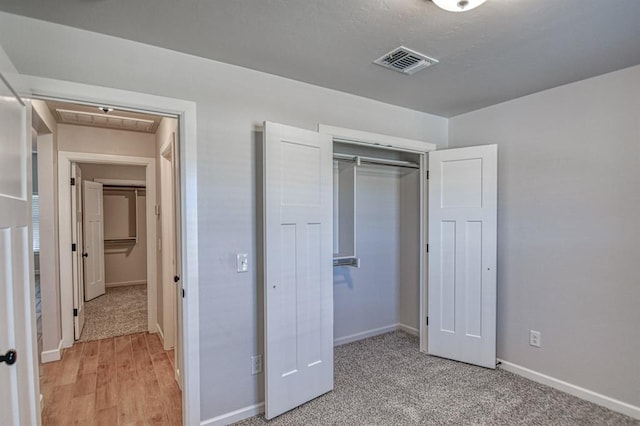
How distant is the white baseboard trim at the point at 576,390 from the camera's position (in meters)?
2.33

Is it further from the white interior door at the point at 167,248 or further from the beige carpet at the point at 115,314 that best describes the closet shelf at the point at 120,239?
the white interior door at the point at 167,248

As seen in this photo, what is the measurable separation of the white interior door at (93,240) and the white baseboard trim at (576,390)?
5.63 meters

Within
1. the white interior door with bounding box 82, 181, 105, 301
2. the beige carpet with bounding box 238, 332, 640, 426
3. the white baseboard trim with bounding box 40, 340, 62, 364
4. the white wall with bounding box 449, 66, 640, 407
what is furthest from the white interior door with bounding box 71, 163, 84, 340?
the white wall with bounding box 449, 66, 640, 407

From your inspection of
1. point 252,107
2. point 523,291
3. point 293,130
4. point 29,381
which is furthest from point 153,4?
point 523,291

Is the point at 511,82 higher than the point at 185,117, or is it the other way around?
the point at 511,82

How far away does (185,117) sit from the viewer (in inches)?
82.2

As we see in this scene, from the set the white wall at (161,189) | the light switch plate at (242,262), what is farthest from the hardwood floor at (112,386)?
the light switch plate at (242,262)

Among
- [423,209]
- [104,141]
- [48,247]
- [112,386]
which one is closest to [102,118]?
[104,141]

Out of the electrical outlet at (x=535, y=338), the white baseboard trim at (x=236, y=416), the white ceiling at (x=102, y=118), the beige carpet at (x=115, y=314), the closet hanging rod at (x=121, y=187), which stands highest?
the white ceiling at (x=102, y=118)

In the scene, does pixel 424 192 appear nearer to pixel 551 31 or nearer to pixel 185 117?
pixel 551 31

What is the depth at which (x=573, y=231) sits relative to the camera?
8.59 ft

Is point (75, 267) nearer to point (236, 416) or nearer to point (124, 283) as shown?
point (236, 416)

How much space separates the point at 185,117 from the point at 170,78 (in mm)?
252

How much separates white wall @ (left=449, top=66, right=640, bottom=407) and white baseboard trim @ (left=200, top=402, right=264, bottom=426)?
7.48 feet
